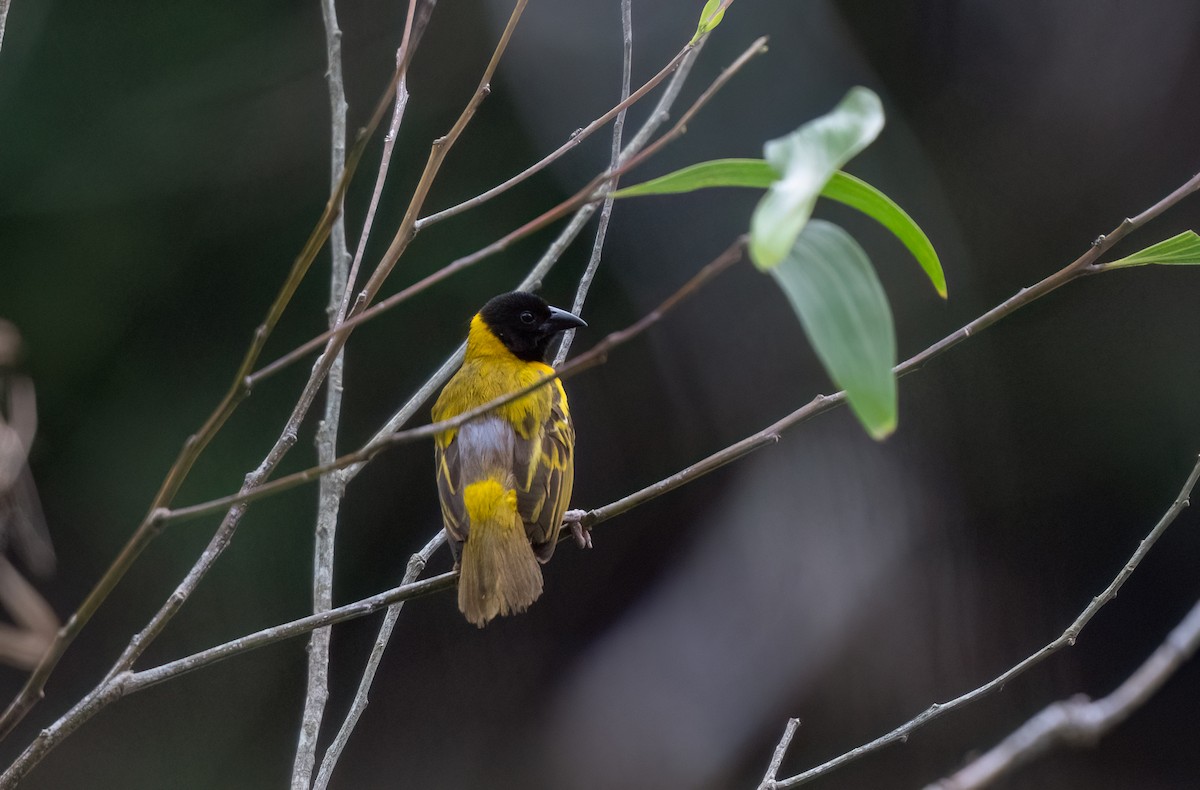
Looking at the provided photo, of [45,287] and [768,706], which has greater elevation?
[45,287]

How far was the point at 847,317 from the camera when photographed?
38.1 inches

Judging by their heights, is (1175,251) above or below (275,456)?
below

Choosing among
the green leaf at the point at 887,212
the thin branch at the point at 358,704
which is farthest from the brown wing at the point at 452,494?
the green leaf at the point at 887,212

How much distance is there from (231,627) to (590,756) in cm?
140

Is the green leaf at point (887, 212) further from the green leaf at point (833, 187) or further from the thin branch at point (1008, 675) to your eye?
the thin branch at point (1008, 675)

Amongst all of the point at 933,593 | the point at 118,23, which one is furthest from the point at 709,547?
the point at 118,23

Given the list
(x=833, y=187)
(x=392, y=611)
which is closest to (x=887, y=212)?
(x=833, y=187)

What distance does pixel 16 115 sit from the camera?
11.8 feet

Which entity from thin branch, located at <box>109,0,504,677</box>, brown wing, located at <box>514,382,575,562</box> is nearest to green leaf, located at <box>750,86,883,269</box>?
thin branch, located at <box>109,0,504,677</box>

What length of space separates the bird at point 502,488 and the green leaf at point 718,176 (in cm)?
94

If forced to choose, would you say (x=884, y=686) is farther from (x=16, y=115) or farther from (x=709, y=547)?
(x=16, y=115)

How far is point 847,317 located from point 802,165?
14 centimetres

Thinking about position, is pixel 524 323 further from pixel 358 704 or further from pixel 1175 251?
pixel 1175 251

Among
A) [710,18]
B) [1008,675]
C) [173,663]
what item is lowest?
[1008,675]
